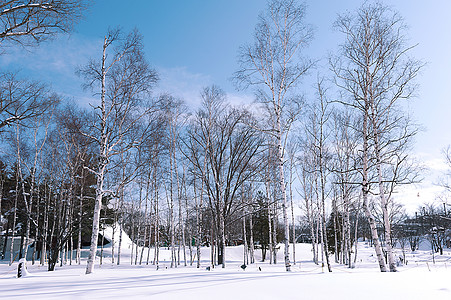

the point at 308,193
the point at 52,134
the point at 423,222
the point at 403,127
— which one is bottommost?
the point at 423,222

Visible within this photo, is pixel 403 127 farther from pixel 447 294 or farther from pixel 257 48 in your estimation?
pixel 447 294

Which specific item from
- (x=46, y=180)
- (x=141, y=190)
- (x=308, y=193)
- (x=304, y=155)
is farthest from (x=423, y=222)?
(x=46, y=180)

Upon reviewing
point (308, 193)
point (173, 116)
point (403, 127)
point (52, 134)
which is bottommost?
point (308, 193)

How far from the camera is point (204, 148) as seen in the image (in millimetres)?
18875

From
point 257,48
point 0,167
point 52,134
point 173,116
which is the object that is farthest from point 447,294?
point 0,167

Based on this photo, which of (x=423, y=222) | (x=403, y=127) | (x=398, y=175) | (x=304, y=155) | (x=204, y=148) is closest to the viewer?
(x=403, y=127)

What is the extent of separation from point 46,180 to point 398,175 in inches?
980

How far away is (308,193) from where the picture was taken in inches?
1113

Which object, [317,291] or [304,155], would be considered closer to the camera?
[317,291]

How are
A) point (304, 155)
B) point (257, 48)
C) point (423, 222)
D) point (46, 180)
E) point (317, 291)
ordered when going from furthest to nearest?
point (423, 222) → point (304, 155) → point (46, 180) → point (257, 48) → point (317, 291)

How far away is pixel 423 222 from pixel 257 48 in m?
78.3

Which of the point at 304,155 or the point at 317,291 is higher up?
the point at 304,155

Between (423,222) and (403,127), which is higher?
(403,127)

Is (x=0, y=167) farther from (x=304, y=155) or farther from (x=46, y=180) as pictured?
(x=304, y=155)
